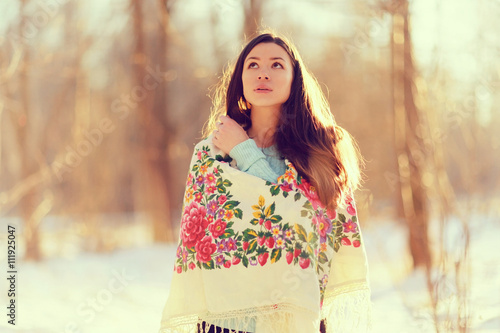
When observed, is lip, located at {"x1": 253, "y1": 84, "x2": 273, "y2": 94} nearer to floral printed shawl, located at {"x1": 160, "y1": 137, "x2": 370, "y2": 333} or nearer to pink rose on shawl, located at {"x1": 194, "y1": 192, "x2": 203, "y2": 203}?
floral printed shawl, located at {"x1": 160, "y1": 137, "x2": 370, "y2": 333}

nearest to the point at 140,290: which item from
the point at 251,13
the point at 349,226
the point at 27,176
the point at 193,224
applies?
the point at 27,176

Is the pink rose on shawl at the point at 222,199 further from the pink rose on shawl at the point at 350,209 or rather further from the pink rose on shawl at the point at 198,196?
the pink rose on shawl at the point at 350,209

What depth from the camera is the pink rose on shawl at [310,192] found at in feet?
5.47

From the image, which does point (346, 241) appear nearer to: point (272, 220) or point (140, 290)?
point (272, 220)

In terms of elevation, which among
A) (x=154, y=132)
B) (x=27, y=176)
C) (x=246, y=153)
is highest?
(x=154, y=132)

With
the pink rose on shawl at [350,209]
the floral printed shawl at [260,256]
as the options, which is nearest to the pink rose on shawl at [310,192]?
the floral printed shawl at [260,256]

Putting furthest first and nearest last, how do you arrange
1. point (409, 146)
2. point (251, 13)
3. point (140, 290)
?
point (251, 13) < point (140, 290) < point (409, 146)

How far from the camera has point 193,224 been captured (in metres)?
1.75

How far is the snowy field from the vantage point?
13.8 feet

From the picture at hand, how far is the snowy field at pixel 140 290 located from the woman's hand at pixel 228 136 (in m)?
1.99

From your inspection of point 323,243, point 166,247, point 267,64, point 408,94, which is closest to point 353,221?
point 323,243

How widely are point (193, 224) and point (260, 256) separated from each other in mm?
245

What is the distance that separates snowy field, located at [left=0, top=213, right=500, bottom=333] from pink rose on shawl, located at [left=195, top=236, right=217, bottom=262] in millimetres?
1963

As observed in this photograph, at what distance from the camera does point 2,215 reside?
7.32 m
